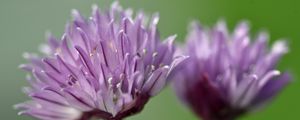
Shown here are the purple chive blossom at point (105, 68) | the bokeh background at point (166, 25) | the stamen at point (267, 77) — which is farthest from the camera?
the bokeh background at point (166, 25)

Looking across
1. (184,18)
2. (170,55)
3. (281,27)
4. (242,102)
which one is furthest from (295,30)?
(170,55)

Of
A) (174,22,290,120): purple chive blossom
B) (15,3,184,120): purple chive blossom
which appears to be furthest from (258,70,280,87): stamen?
(15,3,184,120): purple chive blossom

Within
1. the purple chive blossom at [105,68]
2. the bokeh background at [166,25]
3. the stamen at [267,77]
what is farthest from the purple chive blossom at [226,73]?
the bokeh background at [166,25]

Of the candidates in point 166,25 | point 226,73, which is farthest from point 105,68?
point 166,25

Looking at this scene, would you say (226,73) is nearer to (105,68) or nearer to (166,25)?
(105,68)

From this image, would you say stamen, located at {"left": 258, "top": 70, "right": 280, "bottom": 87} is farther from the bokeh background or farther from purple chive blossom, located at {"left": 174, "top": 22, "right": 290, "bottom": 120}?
the bokeh background

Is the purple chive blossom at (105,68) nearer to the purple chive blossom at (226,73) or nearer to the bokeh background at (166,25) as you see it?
the purple chive blossom at (226,73)
